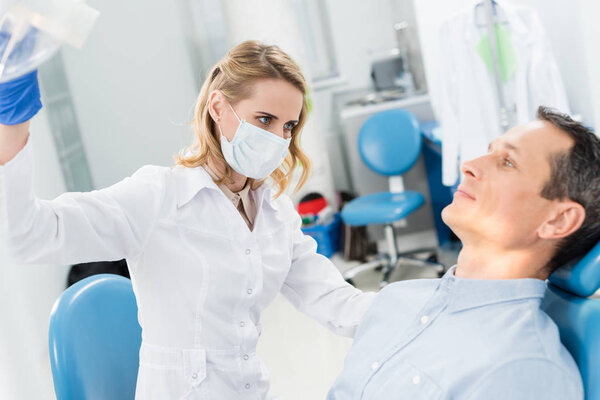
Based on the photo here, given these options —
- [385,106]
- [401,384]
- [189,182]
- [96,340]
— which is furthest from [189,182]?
[385,106]

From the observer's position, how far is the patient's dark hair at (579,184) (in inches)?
44.2

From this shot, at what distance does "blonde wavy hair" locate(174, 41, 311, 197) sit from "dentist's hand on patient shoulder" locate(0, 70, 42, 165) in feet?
1.55

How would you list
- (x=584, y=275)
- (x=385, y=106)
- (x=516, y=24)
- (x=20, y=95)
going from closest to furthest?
(x=20, y=95) → (x=584, y=275) → (x=516, y=24) → (x=385, y=106)

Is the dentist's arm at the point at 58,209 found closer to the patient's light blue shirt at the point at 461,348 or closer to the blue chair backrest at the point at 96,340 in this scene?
the blue chair backrest at the point at 96,340

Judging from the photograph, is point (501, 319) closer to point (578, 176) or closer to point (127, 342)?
point (578, 176)

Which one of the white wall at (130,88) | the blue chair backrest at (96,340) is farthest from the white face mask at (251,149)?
the white wall at (130,88)

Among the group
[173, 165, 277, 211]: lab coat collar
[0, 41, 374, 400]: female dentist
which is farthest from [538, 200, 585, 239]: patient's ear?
[173, 165, 277, 211]: lab coat collar

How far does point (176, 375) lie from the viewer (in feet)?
4.29

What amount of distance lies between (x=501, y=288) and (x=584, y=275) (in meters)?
0.15

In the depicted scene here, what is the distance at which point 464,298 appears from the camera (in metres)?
1.19

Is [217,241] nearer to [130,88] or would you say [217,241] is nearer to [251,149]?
[251,149]

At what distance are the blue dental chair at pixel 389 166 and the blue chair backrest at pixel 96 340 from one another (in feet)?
7.48

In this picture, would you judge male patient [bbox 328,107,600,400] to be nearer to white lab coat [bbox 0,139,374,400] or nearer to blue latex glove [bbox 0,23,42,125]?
white lab coat [bbox 0,139,374,400]

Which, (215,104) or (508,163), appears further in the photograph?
(215,104)
